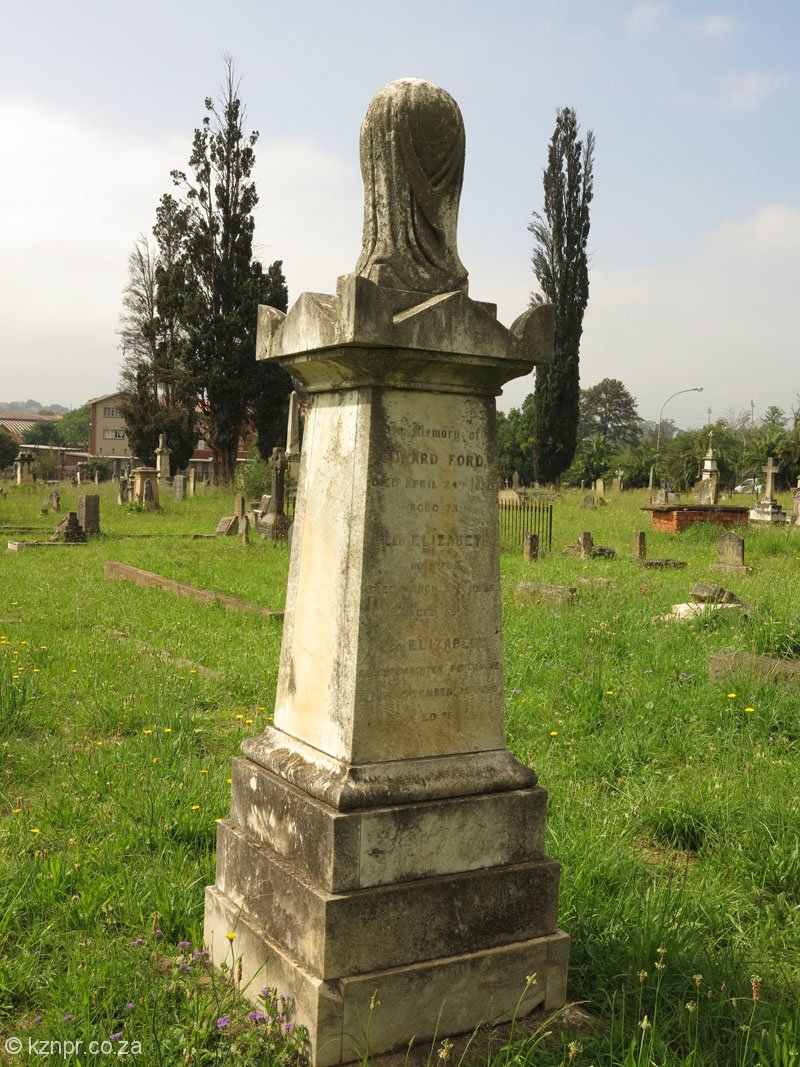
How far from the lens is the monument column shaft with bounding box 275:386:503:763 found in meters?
2.94

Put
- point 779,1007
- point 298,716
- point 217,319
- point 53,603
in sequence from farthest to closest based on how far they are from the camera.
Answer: point 217,319 → point 53,603 → point 298,716 → point 779,1007

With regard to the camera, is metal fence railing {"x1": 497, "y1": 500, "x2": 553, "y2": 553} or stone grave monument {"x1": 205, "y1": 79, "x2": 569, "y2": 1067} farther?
metal fence railing {"x1": 497, "y1": 500, "x2": 553, "y2": 553}

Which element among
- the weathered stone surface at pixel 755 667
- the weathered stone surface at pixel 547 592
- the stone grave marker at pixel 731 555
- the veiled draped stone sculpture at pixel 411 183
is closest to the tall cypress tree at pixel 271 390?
the stone grave marker at pixel 731 555

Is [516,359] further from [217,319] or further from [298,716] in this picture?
[217,319]

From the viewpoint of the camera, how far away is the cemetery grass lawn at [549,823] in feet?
9.57

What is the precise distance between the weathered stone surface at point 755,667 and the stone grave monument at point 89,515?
596 inches

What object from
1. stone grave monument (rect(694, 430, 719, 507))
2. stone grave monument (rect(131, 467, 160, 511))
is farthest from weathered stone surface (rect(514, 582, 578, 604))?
stone grave monument (rect(131, 467, 160, 511))

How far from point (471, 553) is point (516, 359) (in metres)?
0.63

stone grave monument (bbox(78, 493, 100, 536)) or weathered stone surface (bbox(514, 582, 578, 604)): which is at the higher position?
stone grave monument (bbox(78, 493, 100, 536))

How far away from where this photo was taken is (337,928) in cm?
276

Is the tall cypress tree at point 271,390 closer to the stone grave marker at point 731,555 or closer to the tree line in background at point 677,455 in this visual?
the tree line in background at point 677,455

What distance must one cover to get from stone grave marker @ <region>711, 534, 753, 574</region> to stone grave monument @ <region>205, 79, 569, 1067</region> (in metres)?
11.2

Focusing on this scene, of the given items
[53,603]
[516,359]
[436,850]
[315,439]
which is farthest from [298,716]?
[53,603]

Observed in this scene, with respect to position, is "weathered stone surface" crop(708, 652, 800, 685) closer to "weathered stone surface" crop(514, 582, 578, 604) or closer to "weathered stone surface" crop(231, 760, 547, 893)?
"weathered stone surface" crop(514, 582, 578, 604)
